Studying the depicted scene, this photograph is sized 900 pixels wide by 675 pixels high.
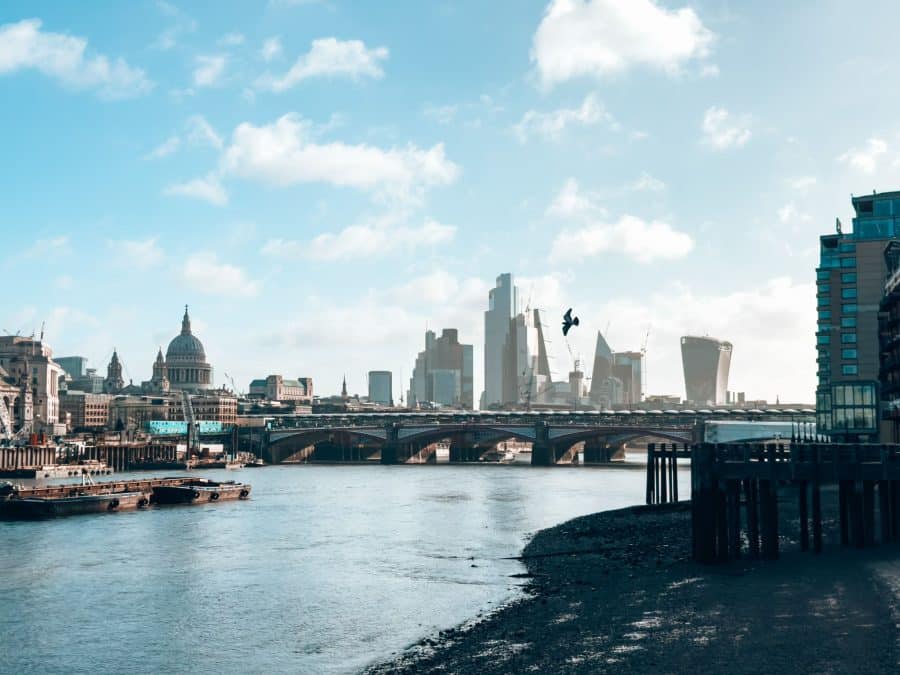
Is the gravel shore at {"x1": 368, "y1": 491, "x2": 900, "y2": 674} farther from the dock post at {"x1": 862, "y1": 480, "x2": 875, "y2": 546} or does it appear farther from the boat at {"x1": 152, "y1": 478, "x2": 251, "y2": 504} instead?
the boat at {"x1": 152, "y1": 478, "x2": 251, "y2": 504}

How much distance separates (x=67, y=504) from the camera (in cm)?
8912

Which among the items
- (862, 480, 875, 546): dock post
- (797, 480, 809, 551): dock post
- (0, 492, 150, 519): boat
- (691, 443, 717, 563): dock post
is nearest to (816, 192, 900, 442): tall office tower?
(862, 480, 875, 546): dock post

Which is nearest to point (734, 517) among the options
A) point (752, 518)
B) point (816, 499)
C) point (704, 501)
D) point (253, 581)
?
point (752, 518)

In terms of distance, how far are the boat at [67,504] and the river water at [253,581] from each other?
385cm

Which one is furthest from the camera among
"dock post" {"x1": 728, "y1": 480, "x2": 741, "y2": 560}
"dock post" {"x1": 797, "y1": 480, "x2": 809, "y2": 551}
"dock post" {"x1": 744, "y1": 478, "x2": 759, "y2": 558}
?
"dock post" {"x1": 744, "y1": 478, "x2": 759, "y2": 558}

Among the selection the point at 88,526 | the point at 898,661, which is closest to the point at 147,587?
the point at 88,526

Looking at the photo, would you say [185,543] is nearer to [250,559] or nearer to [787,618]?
[250,559]

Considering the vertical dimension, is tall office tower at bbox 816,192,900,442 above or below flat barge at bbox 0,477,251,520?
above

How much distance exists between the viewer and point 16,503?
8650 centimetres

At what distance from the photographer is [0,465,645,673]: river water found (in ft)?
127

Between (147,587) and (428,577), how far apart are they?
49.0 ft

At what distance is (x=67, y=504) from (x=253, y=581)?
139ft

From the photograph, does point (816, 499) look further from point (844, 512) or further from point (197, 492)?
point (197, 492)

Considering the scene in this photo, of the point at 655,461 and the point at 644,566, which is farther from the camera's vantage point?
the point at 655,461
